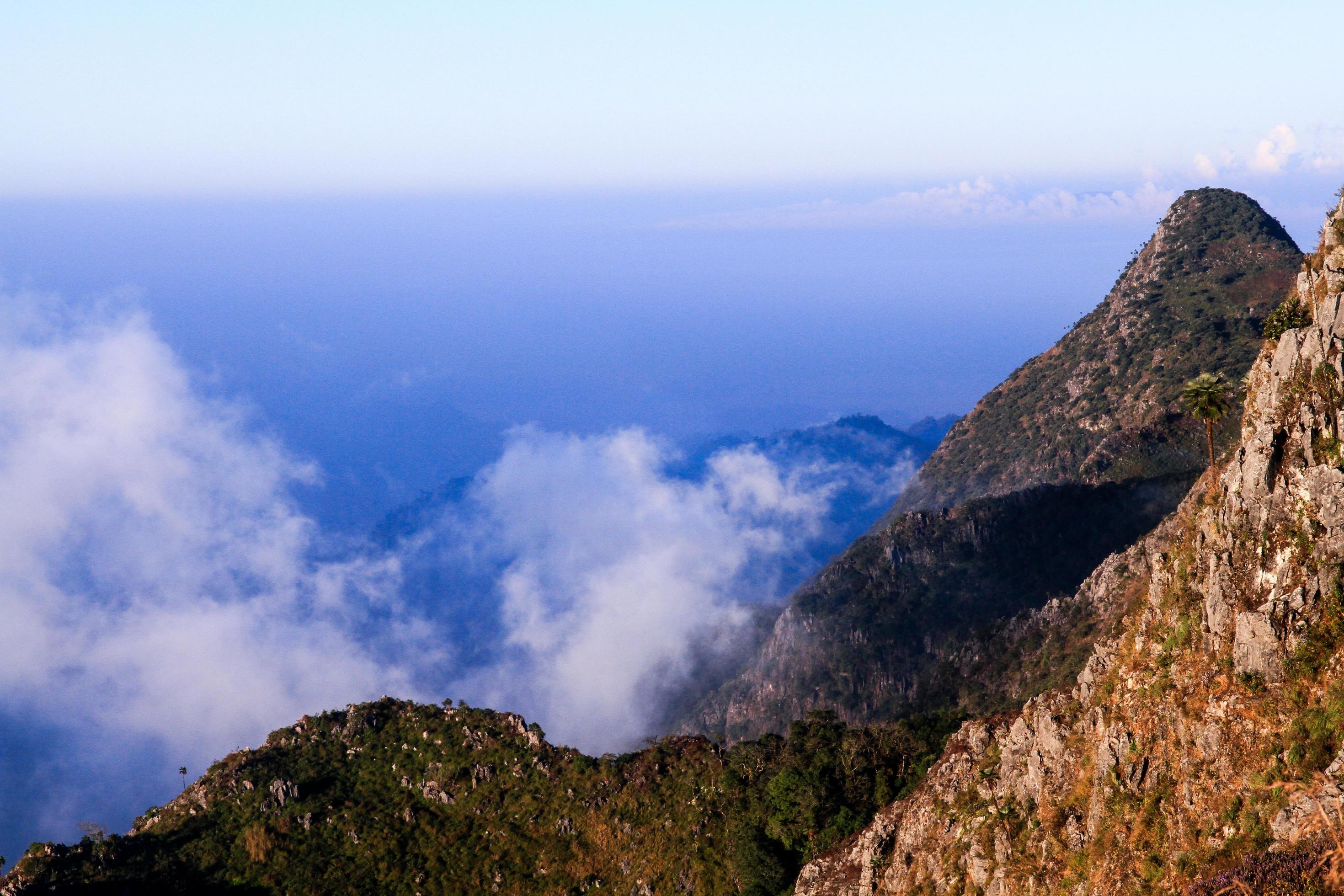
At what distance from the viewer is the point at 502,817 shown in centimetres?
10888

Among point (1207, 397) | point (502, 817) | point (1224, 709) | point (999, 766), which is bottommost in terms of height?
point (999, 766)

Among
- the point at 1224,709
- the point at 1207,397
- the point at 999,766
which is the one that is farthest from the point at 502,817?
the point at 1207,397

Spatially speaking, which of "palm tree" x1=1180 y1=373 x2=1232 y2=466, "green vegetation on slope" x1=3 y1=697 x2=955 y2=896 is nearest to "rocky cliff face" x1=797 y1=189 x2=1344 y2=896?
"palm tree" x1=1180 y1=373 x2=1232 y2=466

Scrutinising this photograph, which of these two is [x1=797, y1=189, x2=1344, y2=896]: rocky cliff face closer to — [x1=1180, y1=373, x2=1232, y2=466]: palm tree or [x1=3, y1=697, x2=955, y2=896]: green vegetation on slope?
[x1=1180, y1=373, x2=1232, y2=466]: palm tree

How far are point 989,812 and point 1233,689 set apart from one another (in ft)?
59.3

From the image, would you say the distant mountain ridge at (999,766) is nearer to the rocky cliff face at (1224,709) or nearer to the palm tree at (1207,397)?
the rocky cliff face at (1224,709)

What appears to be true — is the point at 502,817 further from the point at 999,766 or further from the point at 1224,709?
the point at 1224,709

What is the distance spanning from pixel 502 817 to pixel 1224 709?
8289cm

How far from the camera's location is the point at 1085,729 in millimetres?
55156

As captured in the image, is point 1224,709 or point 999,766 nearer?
point 1224,709

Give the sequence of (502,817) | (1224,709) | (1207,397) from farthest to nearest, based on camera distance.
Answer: (502,817)
(1207,397)
(1224,709)

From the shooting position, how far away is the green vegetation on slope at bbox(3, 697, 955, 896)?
94375 mm

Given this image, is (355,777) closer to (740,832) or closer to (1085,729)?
(740,832)

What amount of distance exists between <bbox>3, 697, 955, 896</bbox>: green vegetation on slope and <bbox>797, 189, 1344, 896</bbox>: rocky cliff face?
33.9 m
